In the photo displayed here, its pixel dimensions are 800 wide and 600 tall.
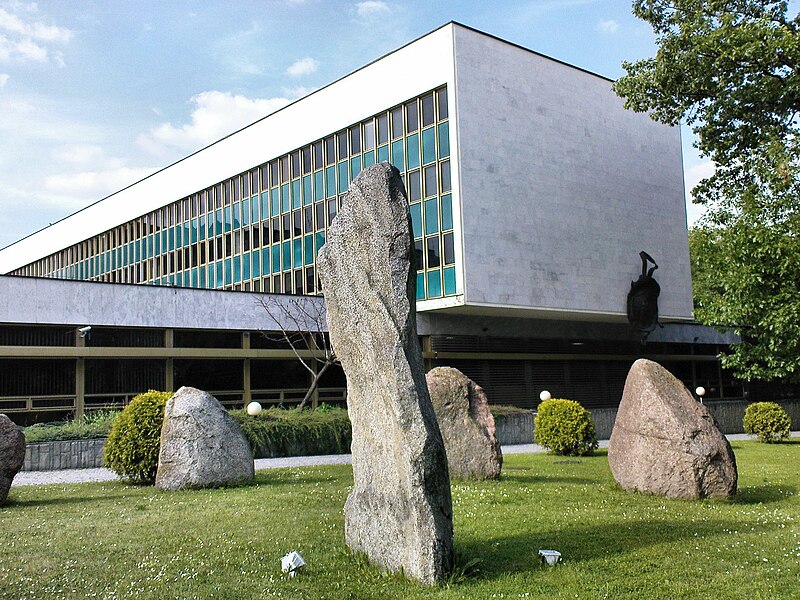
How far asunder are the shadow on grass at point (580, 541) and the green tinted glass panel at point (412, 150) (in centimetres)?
2160

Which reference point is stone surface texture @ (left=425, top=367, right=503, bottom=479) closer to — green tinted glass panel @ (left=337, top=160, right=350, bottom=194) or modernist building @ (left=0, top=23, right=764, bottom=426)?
modernist building @ (left=0, top=23, right=764, bottom=426)

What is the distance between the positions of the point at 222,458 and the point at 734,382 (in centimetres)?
3437

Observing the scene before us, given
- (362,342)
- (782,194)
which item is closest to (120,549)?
(362,342)

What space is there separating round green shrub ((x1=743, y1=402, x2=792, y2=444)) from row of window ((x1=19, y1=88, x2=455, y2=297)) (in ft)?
35.6

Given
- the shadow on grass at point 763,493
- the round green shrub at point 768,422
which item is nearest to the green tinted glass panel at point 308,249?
the round green shrub at point 768,422

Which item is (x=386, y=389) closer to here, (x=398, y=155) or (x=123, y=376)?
(x=123, y=376)

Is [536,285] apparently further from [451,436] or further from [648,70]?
[451,436]

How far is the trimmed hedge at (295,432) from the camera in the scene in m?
20.4

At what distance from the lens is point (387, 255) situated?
745 centimetres

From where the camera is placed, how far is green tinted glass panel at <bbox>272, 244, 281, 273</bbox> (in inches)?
1398

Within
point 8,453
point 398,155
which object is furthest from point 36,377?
point 398,155

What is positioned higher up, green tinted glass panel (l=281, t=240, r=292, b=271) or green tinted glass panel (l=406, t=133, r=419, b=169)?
green tinted glass panel (l=406, t=133, r=419, b=169)

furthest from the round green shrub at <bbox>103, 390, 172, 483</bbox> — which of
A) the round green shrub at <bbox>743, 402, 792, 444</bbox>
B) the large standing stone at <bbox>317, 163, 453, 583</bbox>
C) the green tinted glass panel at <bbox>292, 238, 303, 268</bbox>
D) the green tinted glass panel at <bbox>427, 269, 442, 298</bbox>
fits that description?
the green tinted glass panel at <bbox>292, 238, 303, 268</bbox>

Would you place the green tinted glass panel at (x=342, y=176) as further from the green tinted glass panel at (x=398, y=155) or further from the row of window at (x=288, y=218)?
the green tinted glass panel at (x=398, y=155)
